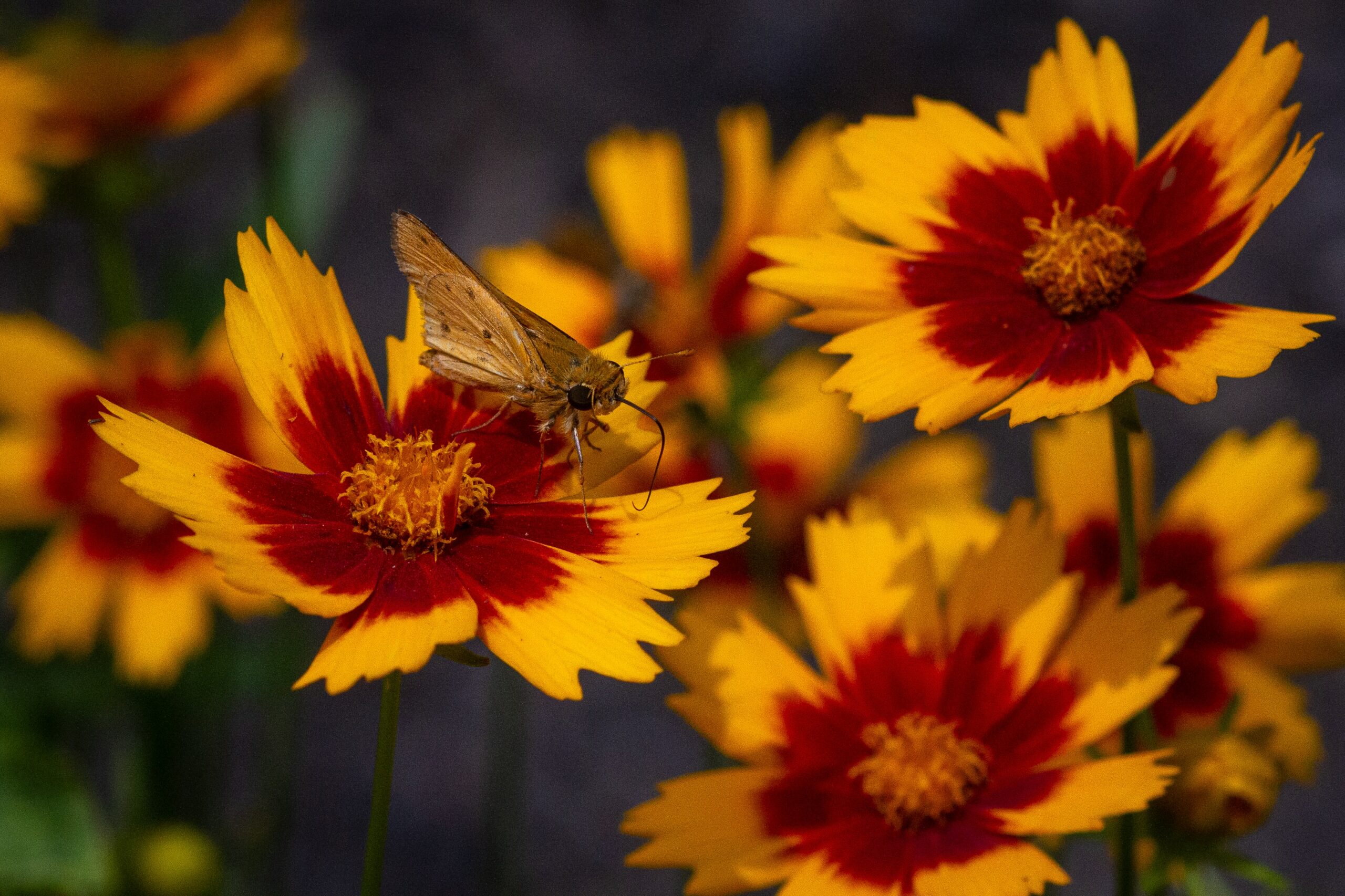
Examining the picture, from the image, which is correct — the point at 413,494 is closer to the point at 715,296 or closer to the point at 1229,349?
the point at 1229,349

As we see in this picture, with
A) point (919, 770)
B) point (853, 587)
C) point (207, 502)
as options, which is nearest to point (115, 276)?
point (207, 502)

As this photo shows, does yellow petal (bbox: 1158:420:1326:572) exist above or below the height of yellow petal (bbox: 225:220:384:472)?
above

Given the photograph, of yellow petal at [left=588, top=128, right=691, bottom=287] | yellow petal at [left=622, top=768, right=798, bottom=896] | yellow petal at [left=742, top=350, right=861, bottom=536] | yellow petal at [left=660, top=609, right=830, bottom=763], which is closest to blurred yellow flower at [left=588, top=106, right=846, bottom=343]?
yellow petal at [left=588, top=128, right=691, bottom=287]

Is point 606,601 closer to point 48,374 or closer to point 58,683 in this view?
point 48,374

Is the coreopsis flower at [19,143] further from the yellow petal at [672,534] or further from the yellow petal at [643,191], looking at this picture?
the yellow petal at [672,534]

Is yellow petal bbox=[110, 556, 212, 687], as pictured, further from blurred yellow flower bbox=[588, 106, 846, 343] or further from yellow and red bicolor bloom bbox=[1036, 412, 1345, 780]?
yellow and red bicolor bloom bbox=[1036, 412, 1345, 780]

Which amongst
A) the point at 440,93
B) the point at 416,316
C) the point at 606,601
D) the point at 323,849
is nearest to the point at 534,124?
the point at 440,93
